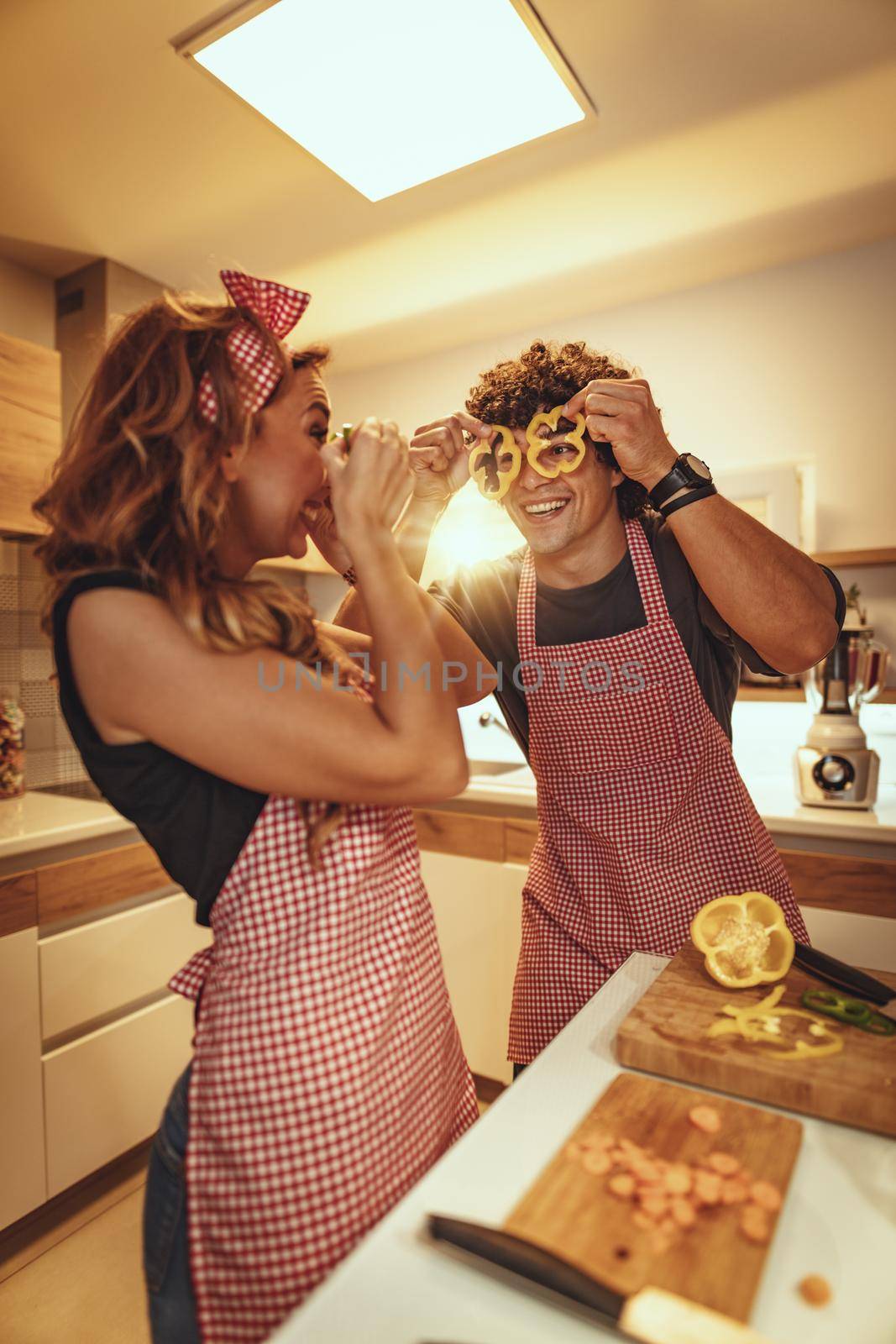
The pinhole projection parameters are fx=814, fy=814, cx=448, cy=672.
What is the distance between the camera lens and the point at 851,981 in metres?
0.95

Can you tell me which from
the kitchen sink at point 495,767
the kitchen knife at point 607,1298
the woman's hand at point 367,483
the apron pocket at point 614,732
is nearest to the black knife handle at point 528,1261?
the kitchen knife at point 607,1298

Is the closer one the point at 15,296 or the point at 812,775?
the point at 812,775

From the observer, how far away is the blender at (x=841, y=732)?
6.79 ft

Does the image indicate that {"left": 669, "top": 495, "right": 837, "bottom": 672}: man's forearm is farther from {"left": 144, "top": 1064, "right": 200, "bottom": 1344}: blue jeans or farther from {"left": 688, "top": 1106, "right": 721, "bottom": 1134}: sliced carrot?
{"left": 144, "top": 1064, "right": 200, "bottom": 1344}: blue jeans

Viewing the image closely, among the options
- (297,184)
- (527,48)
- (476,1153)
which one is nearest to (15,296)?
(297,184)

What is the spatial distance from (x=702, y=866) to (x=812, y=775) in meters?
0.96

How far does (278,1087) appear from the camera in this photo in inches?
28.1

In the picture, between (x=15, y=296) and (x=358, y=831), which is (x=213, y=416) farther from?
(x=15, y=296)

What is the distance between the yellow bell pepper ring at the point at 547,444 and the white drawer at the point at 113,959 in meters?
1.31

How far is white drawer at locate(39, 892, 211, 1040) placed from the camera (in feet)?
6.37

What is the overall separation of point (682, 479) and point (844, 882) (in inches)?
47.6

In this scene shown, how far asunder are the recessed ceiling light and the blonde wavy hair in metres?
1.07

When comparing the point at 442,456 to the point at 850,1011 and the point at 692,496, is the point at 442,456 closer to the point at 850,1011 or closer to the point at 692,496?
the point at 692,496

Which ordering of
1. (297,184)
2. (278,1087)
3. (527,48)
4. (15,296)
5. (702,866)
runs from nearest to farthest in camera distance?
1. (278,1087)
2. (702,866)
3. (527,48)
4. (297,184)
5. (15,296)
